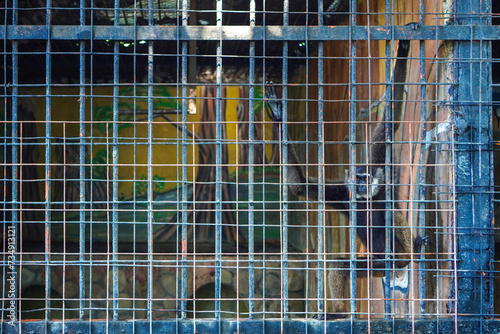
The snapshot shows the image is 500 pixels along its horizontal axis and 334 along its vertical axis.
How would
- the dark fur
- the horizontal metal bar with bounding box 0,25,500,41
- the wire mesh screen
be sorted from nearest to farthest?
the wire mesh screen → the horizontal metal bar with bounding box 0,25,500,41 → the dark fur

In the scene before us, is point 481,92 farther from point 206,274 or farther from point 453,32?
point 206,274

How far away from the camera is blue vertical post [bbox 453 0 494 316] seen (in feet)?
12.2

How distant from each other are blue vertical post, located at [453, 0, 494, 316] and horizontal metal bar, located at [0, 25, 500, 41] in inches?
4.1

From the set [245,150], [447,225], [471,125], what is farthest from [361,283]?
[245,150]

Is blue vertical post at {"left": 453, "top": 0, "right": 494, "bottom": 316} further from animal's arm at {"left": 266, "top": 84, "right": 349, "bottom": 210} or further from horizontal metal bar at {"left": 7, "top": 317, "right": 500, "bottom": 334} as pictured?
animal's arm at {"left": 266, "top": 84, "right": 349, "bottom": 210}

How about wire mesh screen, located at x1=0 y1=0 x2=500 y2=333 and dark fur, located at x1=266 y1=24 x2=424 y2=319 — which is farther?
dark fur, located at x1=266 y1=24 x2=424 y2=319

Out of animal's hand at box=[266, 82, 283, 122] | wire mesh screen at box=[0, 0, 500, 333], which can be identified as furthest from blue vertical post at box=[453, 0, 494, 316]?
animal's hand at box=[266, 82, 283, 122]

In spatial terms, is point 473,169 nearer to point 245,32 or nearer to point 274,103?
point 274,103

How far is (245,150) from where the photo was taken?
12.3m

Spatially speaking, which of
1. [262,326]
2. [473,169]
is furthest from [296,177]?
[473,169]

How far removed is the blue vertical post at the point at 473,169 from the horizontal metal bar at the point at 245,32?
→ 10cm

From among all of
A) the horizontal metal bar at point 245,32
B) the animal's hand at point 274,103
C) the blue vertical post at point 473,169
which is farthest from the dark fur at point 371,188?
the blue vertical post at point 473,169

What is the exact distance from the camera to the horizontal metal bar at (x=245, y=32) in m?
3.71

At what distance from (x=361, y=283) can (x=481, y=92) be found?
143 inches
